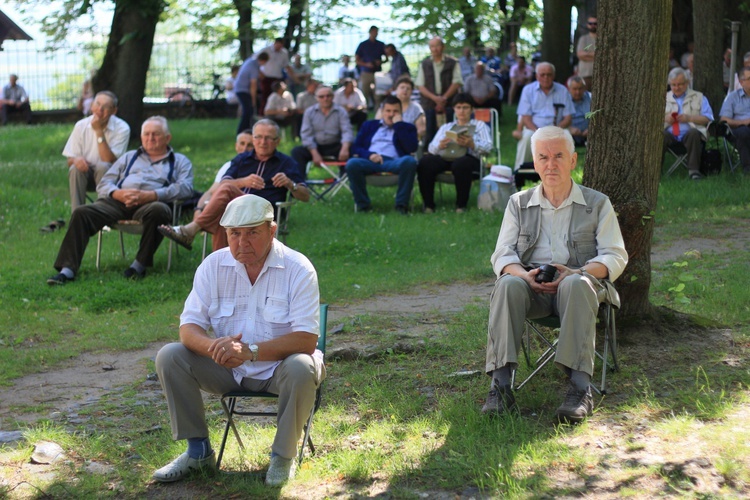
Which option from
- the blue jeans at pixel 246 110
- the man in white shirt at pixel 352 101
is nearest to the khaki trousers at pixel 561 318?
the man in white shirt at pixel 352 101

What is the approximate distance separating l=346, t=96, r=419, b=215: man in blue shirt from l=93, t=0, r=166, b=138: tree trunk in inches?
263

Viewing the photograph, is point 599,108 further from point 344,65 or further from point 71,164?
point 344,65

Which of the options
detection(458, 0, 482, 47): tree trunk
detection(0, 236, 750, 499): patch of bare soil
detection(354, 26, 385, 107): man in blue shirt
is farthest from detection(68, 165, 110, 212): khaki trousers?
detection(458, 0, 482, 47): tree trunk

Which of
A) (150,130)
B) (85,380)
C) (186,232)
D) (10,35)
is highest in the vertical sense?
(10,35)

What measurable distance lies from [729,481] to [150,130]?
743 cm

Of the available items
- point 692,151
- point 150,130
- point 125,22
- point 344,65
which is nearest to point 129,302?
point 150,130

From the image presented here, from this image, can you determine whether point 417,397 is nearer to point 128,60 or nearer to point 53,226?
point 53,226

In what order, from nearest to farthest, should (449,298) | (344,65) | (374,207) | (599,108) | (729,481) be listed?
(729,481), (599,108), (449,298), (374,207), (344,65)

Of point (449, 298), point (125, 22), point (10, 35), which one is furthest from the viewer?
point (125, 22)

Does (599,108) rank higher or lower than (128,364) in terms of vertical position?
higher

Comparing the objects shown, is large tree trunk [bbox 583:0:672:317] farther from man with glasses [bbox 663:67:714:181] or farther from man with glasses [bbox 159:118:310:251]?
man with glasses [bbox 663:67:714:181]

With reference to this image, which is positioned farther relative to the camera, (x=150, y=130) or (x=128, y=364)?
(x=150, y=130)

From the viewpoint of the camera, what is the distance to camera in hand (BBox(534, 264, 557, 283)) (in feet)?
18.1

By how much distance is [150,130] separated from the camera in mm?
10367
